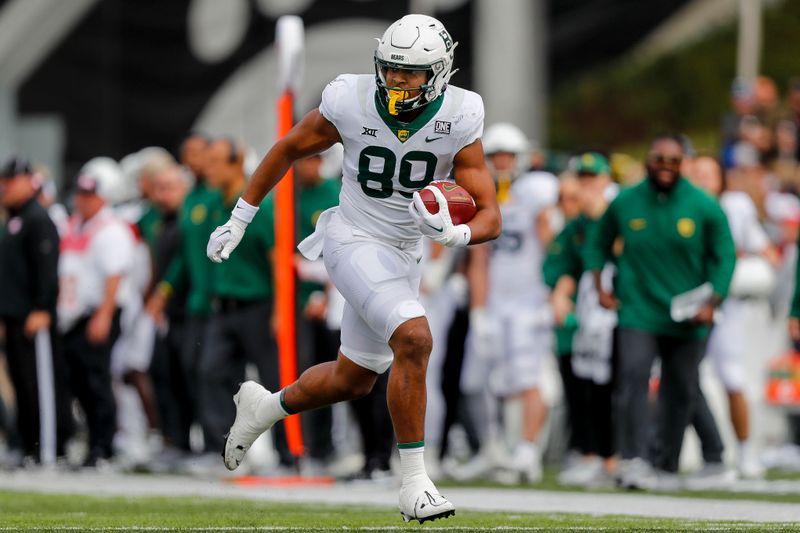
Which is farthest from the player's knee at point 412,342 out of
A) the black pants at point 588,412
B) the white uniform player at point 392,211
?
the black pants at point 588,412

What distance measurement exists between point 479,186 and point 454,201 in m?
0.30

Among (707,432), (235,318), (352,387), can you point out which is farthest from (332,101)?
(707,432)

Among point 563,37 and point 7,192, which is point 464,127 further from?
point 563,37

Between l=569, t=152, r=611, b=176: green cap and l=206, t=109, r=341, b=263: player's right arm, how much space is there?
4.23m

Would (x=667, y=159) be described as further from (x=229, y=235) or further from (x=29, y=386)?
(x=29, y=386)

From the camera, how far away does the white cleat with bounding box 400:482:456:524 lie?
7.45m

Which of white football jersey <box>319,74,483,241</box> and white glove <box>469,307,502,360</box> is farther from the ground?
white football jersey <box>319,74,483,241</box>

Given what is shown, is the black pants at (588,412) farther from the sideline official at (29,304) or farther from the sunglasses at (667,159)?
the sideline official at (29,304)

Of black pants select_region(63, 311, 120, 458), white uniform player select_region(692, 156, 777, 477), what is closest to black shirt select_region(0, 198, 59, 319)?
black pants select_region(63, 311, 120, 458)

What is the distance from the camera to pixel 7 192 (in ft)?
42.2

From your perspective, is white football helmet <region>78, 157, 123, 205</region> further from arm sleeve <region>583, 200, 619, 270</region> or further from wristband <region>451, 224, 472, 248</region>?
wristband <region>451, 224, 472, 248</region>

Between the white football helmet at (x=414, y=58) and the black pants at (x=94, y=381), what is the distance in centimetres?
583

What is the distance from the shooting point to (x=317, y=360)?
12.5 meters

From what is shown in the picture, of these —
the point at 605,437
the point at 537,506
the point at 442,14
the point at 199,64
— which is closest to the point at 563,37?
the point at 442,14
